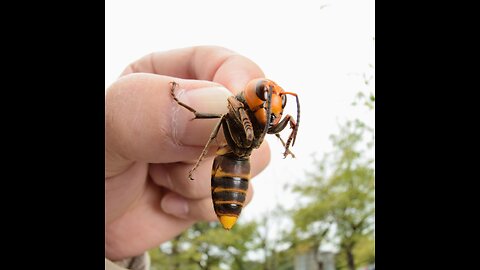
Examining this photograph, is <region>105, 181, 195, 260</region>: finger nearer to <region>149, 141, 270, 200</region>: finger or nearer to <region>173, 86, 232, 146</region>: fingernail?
<region>149, 141, 270, 200</region>: finger

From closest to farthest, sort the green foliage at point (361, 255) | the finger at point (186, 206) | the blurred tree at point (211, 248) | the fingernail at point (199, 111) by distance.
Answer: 1. the fingernail at point (199, 111)
2. the finger at point (186, 206)
3. the green foliage at point (361, 255)
4. the blurred tree at point (211, 248)

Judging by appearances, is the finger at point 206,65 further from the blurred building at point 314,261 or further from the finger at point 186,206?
the blurred building at point 314,261

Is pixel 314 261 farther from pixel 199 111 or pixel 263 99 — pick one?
pixel 263 99

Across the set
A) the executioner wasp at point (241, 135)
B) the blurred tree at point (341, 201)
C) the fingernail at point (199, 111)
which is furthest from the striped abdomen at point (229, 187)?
the blurred tree at point (341, 201)

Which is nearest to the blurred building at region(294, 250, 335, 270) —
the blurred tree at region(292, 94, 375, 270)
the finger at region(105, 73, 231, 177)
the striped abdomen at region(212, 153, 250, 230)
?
the blurred tree at region(292, 94, 375, 270)

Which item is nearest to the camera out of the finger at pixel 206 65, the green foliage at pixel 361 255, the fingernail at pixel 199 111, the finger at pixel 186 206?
the fingernail at pixel 199 111
